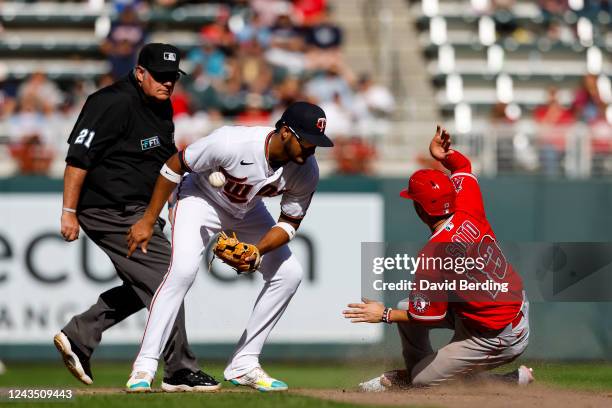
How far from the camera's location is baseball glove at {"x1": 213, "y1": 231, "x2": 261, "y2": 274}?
787 centimetres

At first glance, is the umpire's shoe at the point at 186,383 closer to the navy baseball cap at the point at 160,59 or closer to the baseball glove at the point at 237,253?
the baseball glove at the point at 237,253

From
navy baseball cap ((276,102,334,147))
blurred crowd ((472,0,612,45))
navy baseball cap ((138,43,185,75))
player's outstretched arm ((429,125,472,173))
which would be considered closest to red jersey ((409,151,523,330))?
player's outstretched arm ((429,125,472,173))

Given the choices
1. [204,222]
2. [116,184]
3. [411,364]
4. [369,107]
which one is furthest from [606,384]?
[369,107]

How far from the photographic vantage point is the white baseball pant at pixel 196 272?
7.98 m

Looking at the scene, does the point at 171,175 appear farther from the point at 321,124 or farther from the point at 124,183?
the point at 321,124

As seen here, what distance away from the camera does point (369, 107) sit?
16703 millimetres

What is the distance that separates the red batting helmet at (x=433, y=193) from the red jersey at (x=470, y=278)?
12 centimetres

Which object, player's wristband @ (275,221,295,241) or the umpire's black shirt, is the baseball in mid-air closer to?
player's wristband @ (275,221,295,241)

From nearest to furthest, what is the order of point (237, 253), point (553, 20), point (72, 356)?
point (237, 253) → point (72, 356) → point (553, 20)

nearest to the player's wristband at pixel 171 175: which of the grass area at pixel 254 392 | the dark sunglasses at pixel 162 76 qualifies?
the dark sunglasses at pixel 162 76

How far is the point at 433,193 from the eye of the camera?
8.06 m

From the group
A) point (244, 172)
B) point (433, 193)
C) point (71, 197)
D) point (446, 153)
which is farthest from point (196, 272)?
point (446, 153)

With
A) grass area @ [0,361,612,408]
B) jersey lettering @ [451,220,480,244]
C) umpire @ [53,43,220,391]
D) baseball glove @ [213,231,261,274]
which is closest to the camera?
grass area @ [0,361,612,408]

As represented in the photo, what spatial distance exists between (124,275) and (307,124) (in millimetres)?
1804
